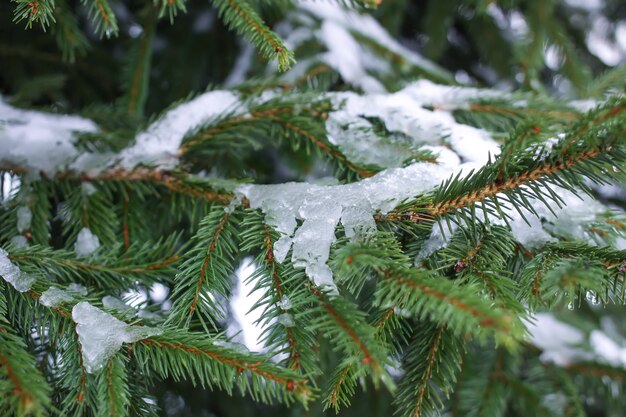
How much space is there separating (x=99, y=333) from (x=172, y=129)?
1.81 ft

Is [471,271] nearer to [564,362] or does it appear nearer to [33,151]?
[33,151]

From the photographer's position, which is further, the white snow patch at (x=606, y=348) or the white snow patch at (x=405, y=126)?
the white snow patch at (x=606, y=348)

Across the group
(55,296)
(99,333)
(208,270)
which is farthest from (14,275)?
(208,270)

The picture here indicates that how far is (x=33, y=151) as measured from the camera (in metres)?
1.21

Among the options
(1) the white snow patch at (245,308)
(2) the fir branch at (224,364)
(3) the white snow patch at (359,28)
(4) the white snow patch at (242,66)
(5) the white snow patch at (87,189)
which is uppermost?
(3) the white snow patch at (359,28)

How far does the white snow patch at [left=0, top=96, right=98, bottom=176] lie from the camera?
1193mm

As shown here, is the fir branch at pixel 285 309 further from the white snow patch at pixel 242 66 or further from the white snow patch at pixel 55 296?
the white snow patch at pixel 242 66

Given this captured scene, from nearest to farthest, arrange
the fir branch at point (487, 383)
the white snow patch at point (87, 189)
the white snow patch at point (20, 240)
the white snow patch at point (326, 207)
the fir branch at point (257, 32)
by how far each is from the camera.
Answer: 1. the white snow patch at point (326, 207)
2. the fir branch at point (257, 32)
3. the white snow patch at point (20, 240)
4. the white snow patch at point (87, 189)
5. the fir branch at point (487, 383)

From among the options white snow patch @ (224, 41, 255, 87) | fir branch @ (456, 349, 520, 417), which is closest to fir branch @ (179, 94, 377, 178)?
white snow patch @ (224, 41, 255, 87)

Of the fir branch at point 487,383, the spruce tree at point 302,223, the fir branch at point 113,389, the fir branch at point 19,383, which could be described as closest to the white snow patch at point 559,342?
the spruce tree at point 302,223

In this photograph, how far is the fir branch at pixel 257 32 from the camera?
0.95 m

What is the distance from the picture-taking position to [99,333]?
83 centimetres

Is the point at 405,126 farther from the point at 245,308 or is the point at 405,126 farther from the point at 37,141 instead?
the point at 37,141

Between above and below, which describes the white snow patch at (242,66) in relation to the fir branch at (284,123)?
below
